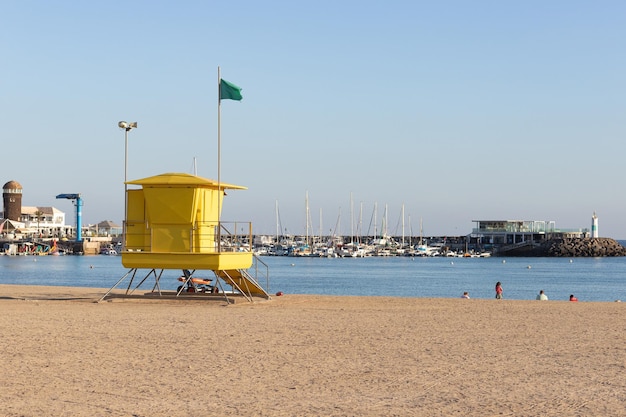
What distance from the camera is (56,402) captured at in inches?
419

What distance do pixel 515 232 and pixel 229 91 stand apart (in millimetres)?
169404

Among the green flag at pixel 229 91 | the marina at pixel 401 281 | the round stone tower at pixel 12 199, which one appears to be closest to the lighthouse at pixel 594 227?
the marina at pixel 401 281

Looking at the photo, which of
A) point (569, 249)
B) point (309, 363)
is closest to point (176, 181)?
point (309, 363)

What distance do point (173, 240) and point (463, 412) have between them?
54.9 feet

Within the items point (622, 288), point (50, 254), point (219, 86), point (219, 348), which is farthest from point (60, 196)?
point (219, 348)

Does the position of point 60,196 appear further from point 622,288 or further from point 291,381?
point 291,381

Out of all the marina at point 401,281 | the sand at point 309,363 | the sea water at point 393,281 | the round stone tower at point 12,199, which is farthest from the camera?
the round stone tower at point 12,199

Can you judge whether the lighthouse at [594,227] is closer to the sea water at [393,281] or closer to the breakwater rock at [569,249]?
the breakwater rock at [569,249]

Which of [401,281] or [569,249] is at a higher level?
[569,249]

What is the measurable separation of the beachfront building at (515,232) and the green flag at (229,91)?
165 metres

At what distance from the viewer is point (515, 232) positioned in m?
191

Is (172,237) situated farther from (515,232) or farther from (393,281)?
(515,232)

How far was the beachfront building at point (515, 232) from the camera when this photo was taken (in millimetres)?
189250

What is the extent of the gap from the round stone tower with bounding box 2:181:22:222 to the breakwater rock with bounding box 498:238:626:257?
326ft
